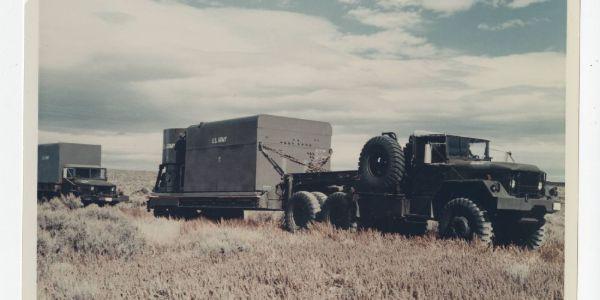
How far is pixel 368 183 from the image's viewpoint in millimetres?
11938

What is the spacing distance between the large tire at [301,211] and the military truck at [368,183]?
2cm

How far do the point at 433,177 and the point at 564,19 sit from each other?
11.9 feet

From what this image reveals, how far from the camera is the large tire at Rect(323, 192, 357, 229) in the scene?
12.5 metres

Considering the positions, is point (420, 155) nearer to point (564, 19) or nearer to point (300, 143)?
point (564, 19)

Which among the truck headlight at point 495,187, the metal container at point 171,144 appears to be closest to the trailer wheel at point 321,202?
the truck headlight at point 495,187

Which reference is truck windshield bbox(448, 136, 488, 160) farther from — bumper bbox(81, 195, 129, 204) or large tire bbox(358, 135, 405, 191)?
bumper bbox(81, 195, 129, 204)

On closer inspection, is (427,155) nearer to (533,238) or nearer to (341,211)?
(533,238)

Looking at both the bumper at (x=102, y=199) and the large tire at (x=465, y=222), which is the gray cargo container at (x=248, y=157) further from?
the large tire at (x=465, y=222)

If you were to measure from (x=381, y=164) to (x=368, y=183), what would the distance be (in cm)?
48

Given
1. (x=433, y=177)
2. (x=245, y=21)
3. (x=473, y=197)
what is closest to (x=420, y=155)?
(x=433, y=177)

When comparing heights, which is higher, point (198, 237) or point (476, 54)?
point (476, 54)

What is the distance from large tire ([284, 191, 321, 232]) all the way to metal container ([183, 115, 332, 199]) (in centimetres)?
91

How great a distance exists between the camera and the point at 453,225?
1027 cm
